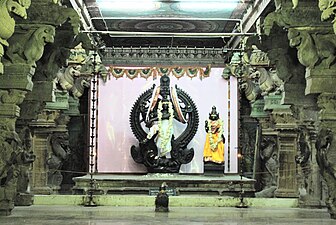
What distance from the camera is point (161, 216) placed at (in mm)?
7945

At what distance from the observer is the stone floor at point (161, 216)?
23.6 ft

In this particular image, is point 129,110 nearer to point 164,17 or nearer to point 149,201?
point 164,17

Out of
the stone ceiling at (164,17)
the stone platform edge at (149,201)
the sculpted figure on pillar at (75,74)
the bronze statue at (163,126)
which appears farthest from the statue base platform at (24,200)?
the bronze statue at (163,126)

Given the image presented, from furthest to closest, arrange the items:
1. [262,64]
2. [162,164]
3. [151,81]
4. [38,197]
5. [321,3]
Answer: [151,81], [162,164], [262,64], [38,197], [321,3]

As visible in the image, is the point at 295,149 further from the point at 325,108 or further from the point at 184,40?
the point at 325,108

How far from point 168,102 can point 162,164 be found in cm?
128

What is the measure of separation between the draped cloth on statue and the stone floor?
16.4 ft

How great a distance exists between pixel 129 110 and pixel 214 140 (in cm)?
216

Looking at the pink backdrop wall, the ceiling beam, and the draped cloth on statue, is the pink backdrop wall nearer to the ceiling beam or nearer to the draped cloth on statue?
the draped cloth on statue

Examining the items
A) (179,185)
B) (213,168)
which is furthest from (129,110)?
(179,185)

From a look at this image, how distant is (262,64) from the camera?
498 inches

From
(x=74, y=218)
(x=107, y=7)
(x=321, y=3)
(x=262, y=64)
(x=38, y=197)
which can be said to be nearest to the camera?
(x=321, y=3)

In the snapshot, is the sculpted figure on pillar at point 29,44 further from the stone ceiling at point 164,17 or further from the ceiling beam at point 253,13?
the ceiling beam at point 253,13

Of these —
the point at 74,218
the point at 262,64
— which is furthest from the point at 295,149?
the point at 74,218
